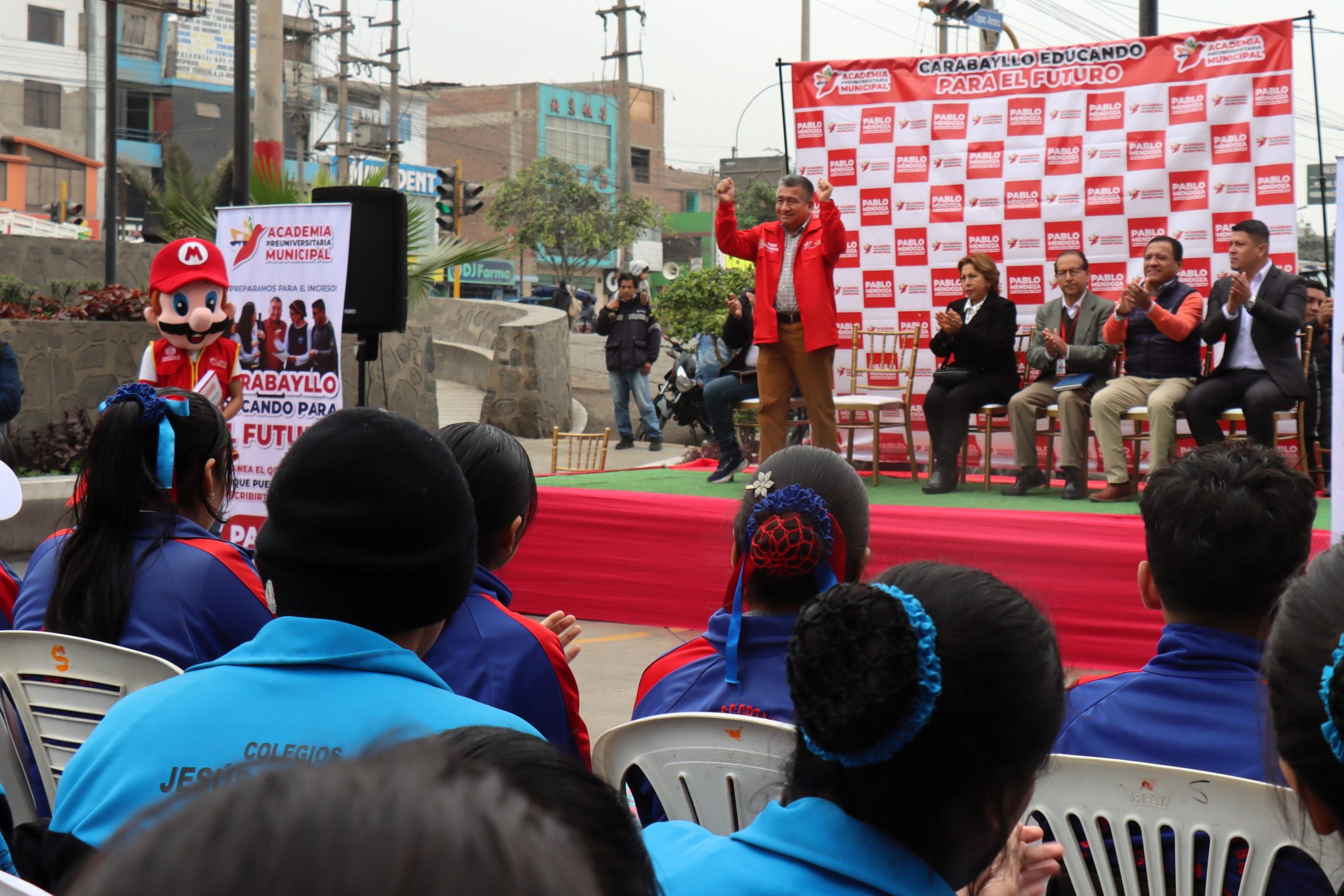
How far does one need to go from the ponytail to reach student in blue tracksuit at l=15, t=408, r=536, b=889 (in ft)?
2.59

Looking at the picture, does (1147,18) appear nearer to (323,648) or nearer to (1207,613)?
(1207,613)

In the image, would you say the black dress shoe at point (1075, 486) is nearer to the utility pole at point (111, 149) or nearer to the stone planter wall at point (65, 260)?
the utility pole at point (111, 149)

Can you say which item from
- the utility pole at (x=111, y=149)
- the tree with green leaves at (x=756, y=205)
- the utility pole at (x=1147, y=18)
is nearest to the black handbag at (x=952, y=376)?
the utility pole at (x=1147, y=18)

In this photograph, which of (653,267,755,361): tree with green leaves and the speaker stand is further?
(653,267,755,361): tree with green leaves

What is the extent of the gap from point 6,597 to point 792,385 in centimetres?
445

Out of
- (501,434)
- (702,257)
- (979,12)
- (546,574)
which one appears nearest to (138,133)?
(702,257)

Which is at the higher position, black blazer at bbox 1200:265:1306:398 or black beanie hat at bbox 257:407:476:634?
black blazer at bbox 1200:265:1306:398

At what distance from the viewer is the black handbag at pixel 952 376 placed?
657cm

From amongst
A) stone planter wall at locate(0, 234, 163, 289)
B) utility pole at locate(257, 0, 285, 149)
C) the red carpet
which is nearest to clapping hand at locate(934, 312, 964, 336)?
the red carpet

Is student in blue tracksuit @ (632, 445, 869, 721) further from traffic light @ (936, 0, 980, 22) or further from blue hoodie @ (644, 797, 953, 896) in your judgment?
traffic light @ (936, 0, 980, 22)

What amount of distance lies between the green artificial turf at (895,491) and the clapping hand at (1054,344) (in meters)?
0.74

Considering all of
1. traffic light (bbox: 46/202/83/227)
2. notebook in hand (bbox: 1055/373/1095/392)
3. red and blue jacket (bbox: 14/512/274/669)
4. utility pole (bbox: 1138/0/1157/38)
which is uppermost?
traffic light (bbox: 46/202/83/227)

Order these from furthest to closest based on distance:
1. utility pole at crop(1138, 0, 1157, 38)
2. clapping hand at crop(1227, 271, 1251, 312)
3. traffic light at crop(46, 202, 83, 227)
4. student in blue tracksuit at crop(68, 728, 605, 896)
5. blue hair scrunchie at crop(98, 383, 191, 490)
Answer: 1. traffic light at crop(46, 202, 83, 227)
2. utility pole at crop(1138, 0, 1157, 38)
3. clapping hand at crop(1227, 271, 1251, 312)
4. blue hair scrunchie at crop(98, 383, 191, 490)
5. student in blue tracksuit at crop(68, 728, 605, 896)

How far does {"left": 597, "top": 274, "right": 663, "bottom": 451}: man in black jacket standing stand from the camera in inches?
425
